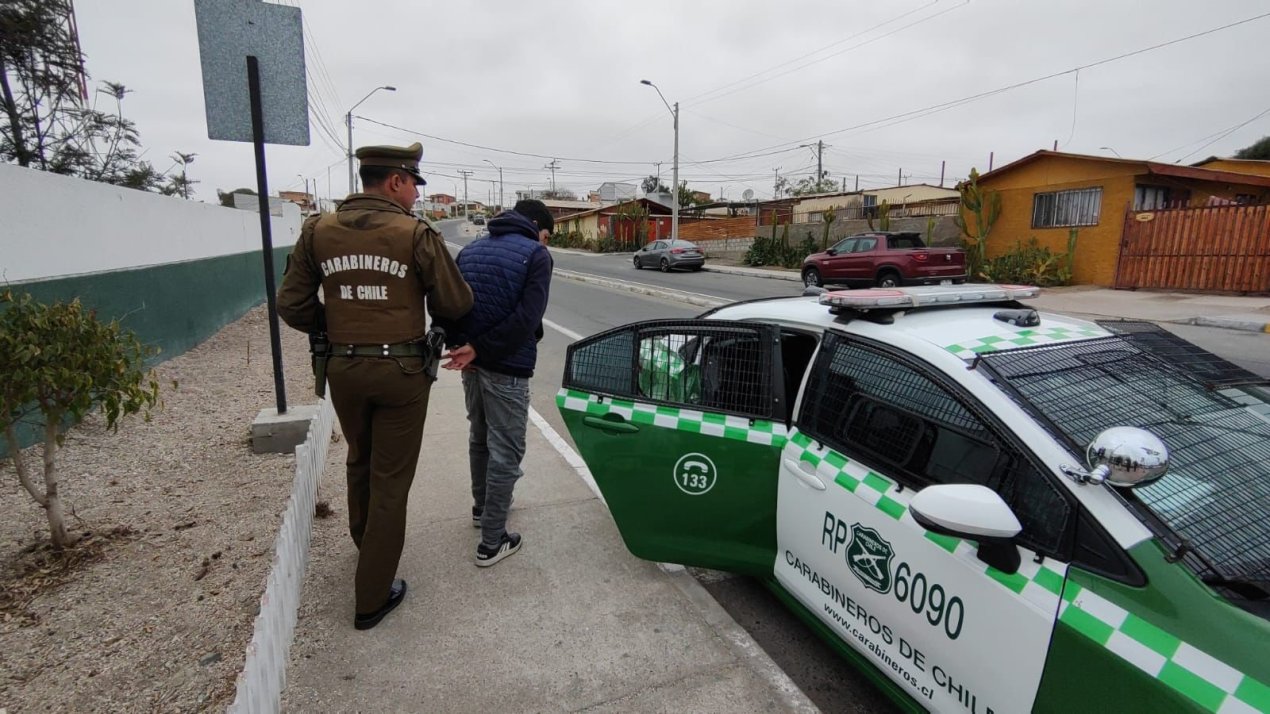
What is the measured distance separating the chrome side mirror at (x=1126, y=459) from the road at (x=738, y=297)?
1.30 m

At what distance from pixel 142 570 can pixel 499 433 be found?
176 centimetres

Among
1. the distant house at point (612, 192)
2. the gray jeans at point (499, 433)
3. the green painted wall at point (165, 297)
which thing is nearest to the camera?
the gray jeans at point (499, 433)

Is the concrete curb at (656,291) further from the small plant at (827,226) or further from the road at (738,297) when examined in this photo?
the small plant at (827,226)

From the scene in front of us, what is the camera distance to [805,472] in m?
2.32

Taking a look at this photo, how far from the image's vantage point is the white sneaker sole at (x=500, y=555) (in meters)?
3.17

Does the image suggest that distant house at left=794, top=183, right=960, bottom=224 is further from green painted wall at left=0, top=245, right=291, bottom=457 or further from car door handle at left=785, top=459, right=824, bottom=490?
car door handle at left=785, top=459, right=824, bottom=490

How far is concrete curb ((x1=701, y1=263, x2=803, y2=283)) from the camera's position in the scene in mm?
22075

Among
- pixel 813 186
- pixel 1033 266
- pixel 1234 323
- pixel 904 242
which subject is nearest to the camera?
pixel 1234 323

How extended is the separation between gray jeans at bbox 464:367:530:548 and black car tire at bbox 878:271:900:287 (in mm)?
14830

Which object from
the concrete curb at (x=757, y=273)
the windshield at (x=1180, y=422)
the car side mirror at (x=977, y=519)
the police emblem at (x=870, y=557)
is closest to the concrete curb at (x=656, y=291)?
the concrete curb at (x=757, y=273)

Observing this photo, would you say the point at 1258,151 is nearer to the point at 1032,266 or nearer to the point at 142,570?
the point at 1032,266

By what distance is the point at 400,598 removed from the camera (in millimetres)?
2852

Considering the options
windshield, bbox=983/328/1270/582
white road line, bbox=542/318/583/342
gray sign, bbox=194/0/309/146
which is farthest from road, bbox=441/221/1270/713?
gray sign, bbox=194/0/309/146

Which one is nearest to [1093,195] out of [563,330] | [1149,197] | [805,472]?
[1149,197]
